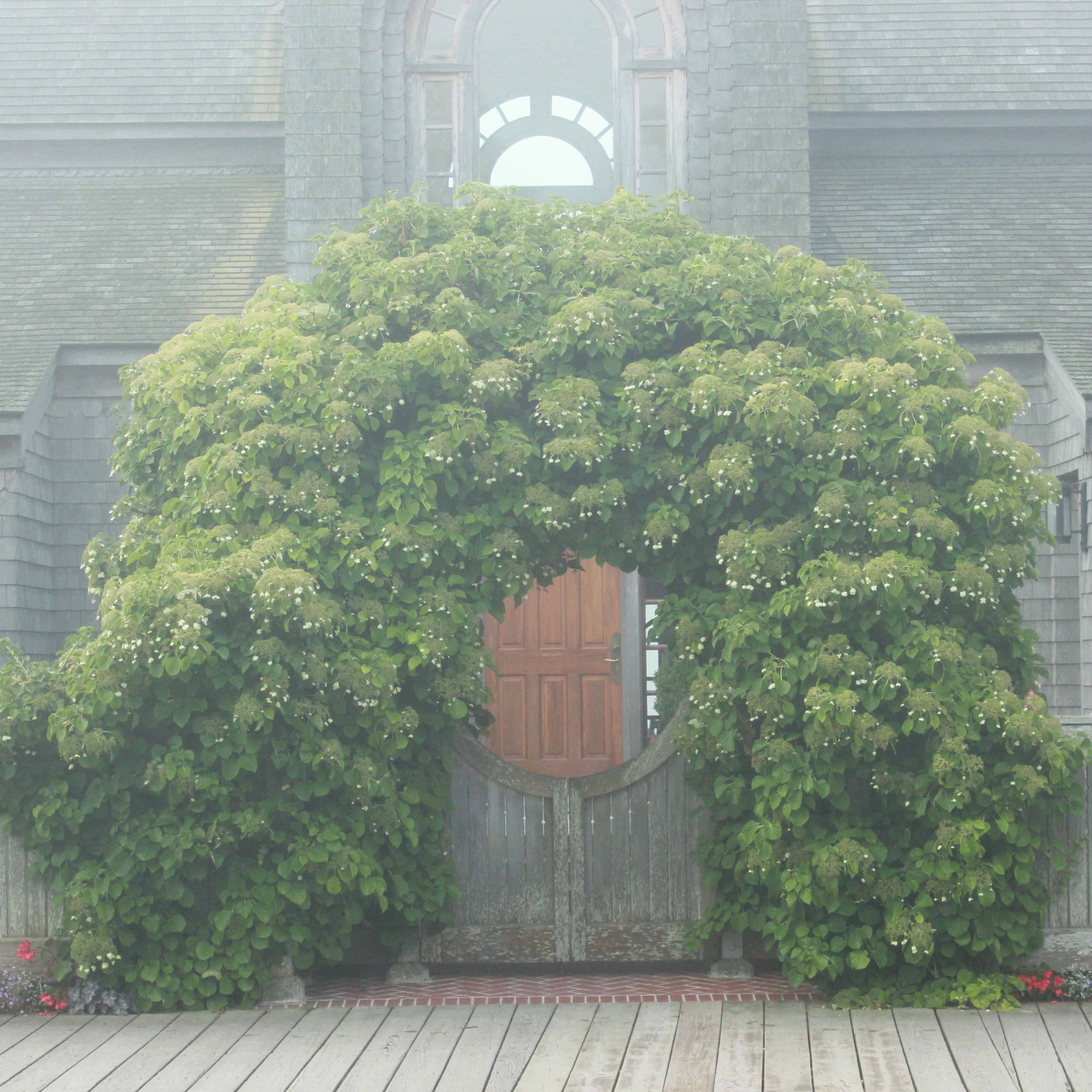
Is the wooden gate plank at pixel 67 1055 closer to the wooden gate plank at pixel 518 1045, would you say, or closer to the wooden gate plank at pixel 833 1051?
the wooden gate plank at pixel 518 1045

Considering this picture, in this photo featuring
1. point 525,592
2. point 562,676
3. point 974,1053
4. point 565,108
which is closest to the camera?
point 974,1053

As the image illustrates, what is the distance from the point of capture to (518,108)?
34.8 ft

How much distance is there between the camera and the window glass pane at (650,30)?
9.50 m

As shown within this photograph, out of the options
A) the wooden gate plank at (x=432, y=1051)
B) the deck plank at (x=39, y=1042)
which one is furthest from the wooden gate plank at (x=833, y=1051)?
the deck plank at (x=39, y=1042)

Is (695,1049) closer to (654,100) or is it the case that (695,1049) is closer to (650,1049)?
(650,1049)

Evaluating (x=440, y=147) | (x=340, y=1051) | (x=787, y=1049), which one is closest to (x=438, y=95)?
(x=440, y=147)

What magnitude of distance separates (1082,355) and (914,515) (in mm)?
3981

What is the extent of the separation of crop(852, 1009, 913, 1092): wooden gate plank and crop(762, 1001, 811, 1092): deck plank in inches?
7.4

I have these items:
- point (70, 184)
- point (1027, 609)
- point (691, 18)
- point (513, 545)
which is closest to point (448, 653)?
point (513, 545)

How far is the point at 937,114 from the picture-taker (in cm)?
1022

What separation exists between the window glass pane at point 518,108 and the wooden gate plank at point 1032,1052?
26.0 ft

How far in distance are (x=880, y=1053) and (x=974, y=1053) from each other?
33 centimetres

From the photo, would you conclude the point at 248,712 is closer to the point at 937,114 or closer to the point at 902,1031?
the point at 902,1031

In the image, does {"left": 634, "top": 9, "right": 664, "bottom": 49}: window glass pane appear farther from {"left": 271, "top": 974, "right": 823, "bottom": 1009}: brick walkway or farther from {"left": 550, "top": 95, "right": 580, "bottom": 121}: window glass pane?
{"left": 271, "top": 974, "right": 823, "bottom": 1009}: brick walkway
